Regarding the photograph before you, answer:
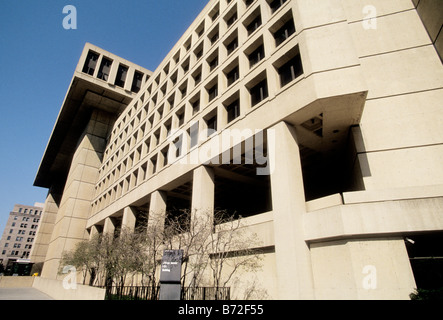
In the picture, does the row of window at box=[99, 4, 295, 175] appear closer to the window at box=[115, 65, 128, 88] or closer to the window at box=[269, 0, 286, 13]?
the window at box=[269, 0, 286, 13]

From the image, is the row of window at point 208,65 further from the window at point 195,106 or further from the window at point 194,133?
the window at point 194,133

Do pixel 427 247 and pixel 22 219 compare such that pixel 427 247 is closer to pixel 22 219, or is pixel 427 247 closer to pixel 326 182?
pixel 326 182

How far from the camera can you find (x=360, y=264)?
10.5 m

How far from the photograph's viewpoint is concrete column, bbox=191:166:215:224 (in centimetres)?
1852

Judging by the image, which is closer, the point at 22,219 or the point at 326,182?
the point at 326,182

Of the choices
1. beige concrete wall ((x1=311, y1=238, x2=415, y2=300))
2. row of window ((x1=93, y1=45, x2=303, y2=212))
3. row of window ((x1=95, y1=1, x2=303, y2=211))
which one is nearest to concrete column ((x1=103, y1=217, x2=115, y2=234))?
row of window ((x1=93, y1=45, x2=303, y2=212))

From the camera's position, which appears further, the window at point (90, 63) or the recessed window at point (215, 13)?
the window at point (90, 63)

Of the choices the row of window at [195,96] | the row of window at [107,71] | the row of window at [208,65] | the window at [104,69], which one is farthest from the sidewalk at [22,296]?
the window at [104,69]

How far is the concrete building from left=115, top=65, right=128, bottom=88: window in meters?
21.9

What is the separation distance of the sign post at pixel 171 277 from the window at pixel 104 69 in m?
43.6

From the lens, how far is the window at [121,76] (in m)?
47.1

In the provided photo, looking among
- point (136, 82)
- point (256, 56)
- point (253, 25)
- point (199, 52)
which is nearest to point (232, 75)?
point (256, 56)
